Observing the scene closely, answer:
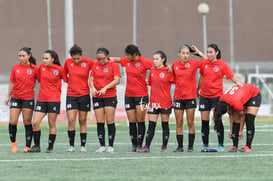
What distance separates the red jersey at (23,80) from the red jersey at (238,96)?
11.3ft

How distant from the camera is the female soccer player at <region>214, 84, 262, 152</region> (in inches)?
466

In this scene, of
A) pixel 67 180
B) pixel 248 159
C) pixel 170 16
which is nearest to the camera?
pixel 67 180

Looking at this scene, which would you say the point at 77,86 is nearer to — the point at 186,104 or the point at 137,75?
the point at 137,75

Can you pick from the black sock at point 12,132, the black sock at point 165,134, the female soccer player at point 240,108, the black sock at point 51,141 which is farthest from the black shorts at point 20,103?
the female soccer player at point 240,108

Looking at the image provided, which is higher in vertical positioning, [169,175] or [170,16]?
[170,16]

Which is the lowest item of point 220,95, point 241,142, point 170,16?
point 241,142

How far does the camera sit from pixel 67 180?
8805 millimetres

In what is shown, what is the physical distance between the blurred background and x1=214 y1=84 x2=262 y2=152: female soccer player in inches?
1382

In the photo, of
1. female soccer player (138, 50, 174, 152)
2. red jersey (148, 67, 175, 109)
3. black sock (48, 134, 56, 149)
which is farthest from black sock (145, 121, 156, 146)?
black sock (48, 134, 56, 149)

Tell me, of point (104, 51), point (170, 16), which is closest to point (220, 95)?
point (104, 51)

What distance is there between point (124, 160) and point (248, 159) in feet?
6.13

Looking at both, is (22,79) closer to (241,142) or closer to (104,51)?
(104,51)

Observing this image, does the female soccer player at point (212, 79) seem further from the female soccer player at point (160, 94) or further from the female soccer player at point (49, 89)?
the female soccer player at point (49, 89)

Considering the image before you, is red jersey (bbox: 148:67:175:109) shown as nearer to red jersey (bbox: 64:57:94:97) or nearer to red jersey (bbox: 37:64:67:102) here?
red jersey (bbox: 64:57:94:97)
